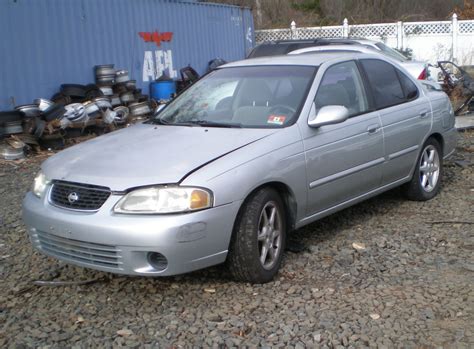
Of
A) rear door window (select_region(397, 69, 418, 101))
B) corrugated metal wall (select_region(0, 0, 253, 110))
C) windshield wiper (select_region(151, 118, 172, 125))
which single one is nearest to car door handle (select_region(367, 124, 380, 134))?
rear door window (select_region(397, 69, 418, 101))

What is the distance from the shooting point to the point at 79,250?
3963 millimetres

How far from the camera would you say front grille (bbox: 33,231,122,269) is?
3838 mm

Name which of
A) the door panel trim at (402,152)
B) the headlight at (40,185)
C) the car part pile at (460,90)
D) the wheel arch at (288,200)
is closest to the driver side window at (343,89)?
the door panel trim at (402,152)

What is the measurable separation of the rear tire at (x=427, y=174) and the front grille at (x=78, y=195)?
132 inches

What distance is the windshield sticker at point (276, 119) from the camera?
463 centimetres

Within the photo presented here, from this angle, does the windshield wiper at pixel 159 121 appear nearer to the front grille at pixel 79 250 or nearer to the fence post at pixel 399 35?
the front grille at pixel 79 250

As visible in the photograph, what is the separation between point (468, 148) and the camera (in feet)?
28.2

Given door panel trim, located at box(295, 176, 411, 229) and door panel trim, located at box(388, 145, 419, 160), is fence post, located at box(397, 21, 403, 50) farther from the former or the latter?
door panel trim, located at box(295, 176, 411, 229)

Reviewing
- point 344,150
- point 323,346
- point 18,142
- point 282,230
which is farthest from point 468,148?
point 18,142

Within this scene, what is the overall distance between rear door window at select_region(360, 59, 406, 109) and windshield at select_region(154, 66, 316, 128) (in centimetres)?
79

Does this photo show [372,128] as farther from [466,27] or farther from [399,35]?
[466,27]

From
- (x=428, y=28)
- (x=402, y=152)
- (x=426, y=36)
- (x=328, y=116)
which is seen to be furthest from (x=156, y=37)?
(x=428, y=28)

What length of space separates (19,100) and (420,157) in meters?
7.51

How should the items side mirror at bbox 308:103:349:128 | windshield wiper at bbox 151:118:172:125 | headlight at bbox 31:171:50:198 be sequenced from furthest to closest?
windshield wiper at bbox 151:118:172:125
side mirror at bbox 308:103:349:128
headlight at bbox 31:171:50:198
